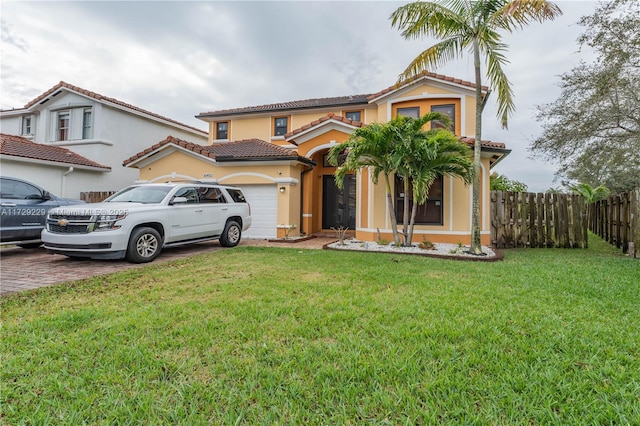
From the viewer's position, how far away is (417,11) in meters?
8.41

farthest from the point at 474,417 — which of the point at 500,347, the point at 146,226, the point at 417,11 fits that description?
the point at 417,11

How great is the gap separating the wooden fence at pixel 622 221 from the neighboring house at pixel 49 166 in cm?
2135

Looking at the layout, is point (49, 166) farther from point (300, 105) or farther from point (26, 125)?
point (300, 105)

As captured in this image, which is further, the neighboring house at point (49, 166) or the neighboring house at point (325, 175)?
the neighboring house at point (49, 166)

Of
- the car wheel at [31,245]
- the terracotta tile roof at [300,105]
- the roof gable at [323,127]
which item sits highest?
the terracotta tile roof at [300,105]

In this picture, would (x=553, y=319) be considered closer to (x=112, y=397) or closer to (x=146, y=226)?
(x=112, y=397)

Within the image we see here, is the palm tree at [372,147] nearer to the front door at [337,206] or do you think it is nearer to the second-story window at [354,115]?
the front door at [337,206]

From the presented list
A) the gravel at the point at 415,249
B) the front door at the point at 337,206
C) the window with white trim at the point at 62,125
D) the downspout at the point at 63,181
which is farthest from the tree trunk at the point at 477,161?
the window with white trim at the point at 62,125

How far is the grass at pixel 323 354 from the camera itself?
2.06 m

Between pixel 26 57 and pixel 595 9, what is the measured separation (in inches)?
928

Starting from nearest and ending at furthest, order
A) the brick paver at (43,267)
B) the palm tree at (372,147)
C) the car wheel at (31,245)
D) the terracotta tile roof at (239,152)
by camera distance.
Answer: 1. the brick paver at (43,267)
2. the palm tree at (372,147)
3. the car wheel at (31,245)
4. the terracotta tile roof at (239,152)

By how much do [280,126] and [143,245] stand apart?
11.4 metres

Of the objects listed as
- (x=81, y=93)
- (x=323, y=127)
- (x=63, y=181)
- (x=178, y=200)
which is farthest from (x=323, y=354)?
(x=81, y=93)

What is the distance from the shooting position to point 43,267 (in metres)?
6.75
